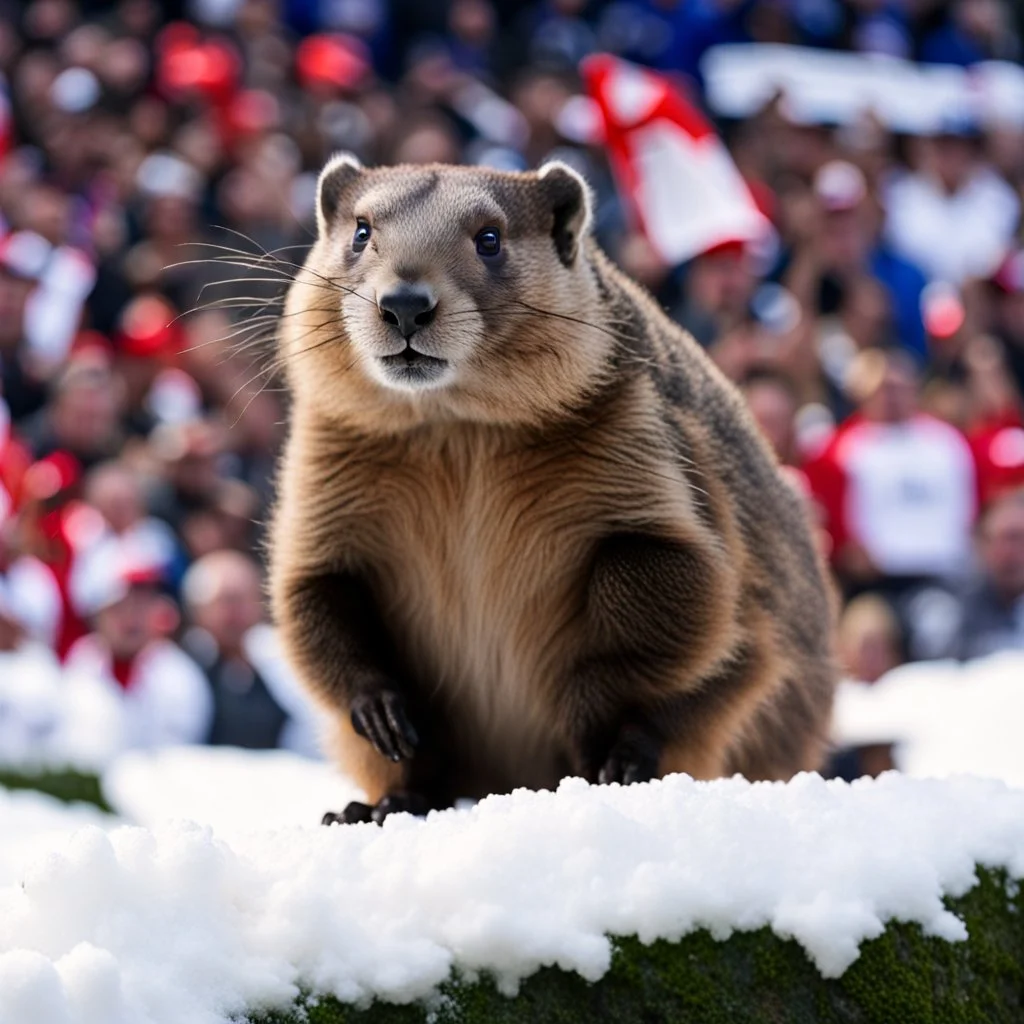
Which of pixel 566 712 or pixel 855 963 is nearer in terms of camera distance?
pixel 855 963

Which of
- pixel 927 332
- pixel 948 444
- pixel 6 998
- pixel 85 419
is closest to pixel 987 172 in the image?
pixel 927 332

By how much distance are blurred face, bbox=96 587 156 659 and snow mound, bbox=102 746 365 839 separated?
6.20ft

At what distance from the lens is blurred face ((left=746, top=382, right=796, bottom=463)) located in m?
11.1

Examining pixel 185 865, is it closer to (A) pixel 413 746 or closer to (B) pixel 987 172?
(A) pixel 413 746

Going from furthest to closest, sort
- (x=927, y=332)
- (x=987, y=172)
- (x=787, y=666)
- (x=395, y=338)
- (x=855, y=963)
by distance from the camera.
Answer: (x=987, y=172) < (x=927, y=332) < (x=787, y=666) < (x=395, y=338) < (x=855, y=963)

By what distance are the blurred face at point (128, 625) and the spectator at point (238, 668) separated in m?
0.38

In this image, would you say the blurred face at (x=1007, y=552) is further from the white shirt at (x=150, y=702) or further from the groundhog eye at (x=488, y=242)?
the groundhog eye at (x=488, y=242)

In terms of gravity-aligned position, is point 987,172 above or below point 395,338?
below

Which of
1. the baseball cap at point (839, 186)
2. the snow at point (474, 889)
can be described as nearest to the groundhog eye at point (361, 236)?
the snow at point (474, 889)

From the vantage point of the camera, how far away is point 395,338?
15.7 feet

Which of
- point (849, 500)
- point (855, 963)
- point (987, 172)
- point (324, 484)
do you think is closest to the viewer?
point (855, 963)

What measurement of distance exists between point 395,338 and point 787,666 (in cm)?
175

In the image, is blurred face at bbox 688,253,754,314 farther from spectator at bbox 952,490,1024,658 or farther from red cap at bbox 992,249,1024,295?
red cap at bbox 992,249,1024,295

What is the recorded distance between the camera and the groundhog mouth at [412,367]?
15.8ft
